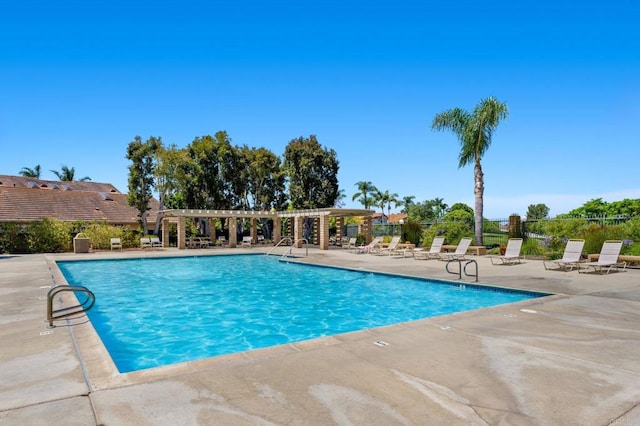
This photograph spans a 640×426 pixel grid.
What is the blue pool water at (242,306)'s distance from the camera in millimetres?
7027

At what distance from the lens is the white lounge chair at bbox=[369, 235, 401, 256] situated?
1997 cm

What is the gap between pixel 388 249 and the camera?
20.3 meters

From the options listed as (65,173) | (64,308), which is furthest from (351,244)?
(65,173)

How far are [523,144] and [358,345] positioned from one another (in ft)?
68.0

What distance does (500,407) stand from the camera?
309cm

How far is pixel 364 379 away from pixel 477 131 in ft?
65.2

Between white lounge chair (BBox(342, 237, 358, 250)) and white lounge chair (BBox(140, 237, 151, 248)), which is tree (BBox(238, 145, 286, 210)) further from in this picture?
white lounge chair (BBox(140, 237, 151, 248))

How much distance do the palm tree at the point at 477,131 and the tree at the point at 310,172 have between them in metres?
14.1

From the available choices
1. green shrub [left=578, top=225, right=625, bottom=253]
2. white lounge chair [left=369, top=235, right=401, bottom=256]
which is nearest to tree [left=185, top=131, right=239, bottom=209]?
white lounge chair [left=369, top=235, right=401, bottom=256]

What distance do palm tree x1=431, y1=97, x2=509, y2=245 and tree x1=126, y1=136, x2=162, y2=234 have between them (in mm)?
21954

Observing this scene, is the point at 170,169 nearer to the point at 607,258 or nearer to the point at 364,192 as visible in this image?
the point at 607,258

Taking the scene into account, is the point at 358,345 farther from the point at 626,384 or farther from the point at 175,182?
the point at 175,182

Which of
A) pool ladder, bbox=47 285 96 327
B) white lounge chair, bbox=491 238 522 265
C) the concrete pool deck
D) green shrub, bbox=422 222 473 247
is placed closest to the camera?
the concrete pool deck

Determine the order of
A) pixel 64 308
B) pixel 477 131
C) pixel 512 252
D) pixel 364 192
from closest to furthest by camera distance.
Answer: pixel 64 308, pixel 512 252, pixel 477 131, pixel 364 192
